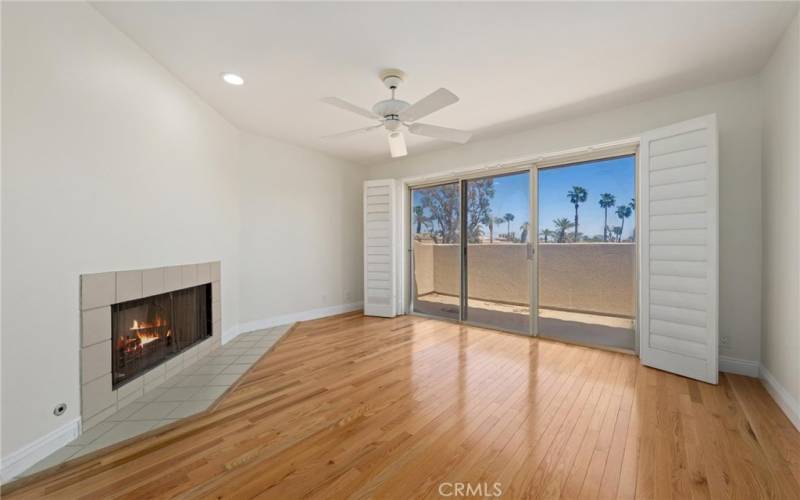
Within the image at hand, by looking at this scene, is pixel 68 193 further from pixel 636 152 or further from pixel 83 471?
pixel 636 152

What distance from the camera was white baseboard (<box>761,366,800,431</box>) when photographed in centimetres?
186

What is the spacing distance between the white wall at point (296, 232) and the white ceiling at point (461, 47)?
1180mm

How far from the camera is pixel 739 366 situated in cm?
256

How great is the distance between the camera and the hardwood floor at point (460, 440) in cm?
140

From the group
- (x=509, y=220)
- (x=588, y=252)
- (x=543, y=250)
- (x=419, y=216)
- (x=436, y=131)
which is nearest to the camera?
(x=436, y=131)

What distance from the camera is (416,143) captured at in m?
4.30

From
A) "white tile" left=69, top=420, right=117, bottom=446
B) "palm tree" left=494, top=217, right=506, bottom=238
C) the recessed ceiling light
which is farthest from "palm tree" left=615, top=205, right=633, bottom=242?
"white tile" left=69, top=420, right=117, bottom=446

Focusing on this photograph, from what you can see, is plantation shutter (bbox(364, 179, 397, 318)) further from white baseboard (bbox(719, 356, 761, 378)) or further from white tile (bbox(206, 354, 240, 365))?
white baseboard (bbox(719, 356, 761, 378))

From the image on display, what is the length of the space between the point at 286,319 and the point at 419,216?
2609 mm

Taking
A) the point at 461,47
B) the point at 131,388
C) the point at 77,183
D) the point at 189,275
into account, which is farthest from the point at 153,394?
the point at 461,47

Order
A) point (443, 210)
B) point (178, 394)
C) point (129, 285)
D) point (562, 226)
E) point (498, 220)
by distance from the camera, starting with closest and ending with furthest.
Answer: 1. point (129, 285)
2. point (178, 394)
3. point (562, 226)
4. point (498, 220)
5. point (443, 210)

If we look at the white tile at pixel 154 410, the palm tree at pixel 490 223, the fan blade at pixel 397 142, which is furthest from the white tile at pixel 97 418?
the palm tree at pixel 490 223

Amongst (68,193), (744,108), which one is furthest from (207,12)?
(744,108)

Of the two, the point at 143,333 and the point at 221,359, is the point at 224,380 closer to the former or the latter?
the point at 221,359
